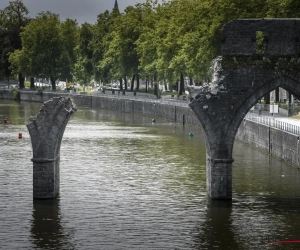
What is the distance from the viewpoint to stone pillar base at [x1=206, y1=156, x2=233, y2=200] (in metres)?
53.6

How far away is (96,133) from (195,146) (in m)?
18.5

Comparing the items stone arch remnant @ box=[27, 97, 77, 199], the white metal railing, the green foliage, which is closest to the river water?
stone arch remnant @ box=[27, 97, 77, 199]

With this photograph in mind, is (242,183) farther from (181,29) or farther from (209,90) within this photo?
(181,29)

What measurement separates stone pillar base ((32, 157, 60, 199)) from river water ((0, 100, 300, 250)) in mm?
499

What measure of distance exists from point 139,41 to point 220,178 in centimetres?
9388

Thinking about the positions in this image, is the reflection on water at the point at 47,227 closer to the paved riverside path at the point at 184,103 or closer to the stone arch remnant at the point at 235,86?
the stone arch remnant at the point at 235,86

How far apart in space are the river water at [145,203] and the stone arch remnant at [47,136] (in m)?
1.67

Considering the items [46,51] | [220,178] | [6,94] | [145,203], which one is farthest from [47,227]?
[6,94]

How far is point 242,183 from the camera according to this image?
63531 millimetres

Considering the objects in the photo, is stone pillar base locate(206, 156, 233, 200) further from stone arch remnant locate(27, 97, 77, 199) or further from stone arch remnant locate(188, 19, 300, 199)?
stone arch remnant locate(27, 97, 77, 199)

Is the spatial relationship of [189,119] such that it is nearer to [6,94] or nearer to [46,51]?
[46,51]

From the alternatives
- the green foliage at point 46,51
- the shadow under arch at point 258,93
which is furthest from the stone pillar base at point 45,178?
the green foliage at point 46,51

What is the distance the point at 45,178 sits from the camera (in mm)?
54406

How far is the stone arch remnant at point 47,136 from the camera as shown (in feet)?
177
